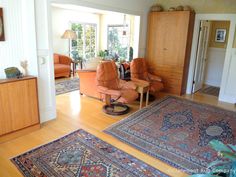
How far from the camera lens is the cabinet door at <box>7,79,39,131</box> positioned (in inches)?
108

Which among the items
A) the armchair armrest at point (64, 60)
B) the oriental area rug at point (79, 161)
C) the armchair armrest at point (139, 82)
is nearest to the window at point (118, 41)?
the armchair armrest at point (64, 60)

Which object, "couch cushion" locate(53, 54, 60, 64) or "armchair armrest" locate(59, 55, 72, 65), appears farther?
"armchair armrest" locate(59, 55, 72, 65)

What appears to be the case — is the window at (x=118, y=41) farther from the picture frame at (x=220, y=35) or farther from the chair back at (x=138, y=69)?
the picture frame at (x=220, y=35)

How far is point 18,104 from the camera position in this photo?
282cm

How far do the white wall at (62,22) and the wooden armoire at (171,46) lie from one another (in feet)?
11.4

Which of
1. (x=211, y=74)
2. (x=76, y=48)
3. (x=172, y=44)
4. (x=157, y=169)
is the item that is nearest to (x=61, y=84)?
(x=76, y=48)

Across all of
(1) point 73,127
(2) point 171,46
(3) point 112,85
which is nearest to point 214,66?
(2) point 171,46

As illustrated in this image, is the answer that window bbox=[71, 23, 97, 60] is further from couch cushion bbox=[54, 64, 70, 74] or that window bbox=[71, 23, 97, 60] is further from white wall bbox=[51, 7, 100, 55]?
couch cushion bbox=[54, 64, 70, 74]

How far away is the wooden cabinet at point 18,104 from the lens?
2670 millimetres

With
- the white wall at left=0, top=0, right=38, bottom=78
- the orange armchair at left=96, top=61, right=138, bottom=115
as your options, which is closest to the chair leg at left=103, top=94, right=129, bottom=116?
the orange armchair at left=96, top=61, right=138, bottom=115

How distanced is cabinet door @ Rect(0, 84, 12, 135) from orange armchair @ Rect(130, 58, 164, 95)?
2.67m

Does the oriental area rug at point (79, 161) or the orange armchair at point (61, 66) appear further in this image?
the orange armchair at point (61, 66)

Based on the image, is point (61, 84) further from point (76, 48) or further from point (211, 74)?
point (211, 74)

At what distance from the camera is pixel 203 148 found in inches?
110
